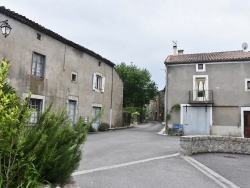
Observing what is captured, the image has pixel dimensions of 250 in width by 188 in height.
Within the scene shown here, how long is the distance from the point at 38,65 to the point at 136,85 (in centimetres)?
2689

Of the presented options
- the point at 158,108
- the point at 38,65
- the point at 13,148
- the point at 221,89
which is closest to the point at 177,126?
the point at 221,89

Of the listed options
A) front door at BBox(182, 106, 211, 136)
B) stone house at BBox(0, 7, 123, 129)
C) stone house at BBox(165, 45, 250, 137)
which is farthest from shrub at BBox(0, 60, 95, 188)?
stone house at BBox(165, 45, 250, 137)

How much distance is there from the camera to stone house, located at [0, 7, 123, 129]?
40.0 ft

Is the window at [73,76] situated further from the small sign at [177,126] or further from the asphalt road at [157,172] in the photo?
the asphalt road at [157,172]

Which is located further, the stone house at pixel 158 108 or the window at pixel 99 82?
the stone house at pixel 158 108

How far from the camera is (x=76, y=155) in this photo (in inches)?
135

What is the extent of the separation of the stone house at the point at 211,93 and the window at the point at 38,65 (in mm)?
10529

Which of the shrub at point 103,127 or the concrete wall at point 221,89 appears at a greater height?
the concrete wall at point 221,89

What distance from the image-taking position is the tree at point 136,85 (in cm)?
3950

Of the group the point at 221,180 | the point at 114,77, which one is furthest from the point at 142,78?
the point at 221,180

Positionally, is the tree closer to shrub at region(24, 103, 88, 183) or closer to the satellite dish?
the satellite dish

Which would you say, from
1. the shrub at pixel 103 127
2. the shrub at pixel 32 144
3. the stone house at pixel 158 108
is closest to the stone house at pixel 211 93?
the shrub at pixel 103 127

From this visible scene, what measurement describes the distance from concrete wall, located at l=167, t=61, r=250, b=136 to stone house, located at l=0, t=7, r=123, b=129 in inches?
238

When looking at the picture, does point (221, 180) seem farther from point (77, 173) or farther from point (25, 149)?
point (25, 149)
